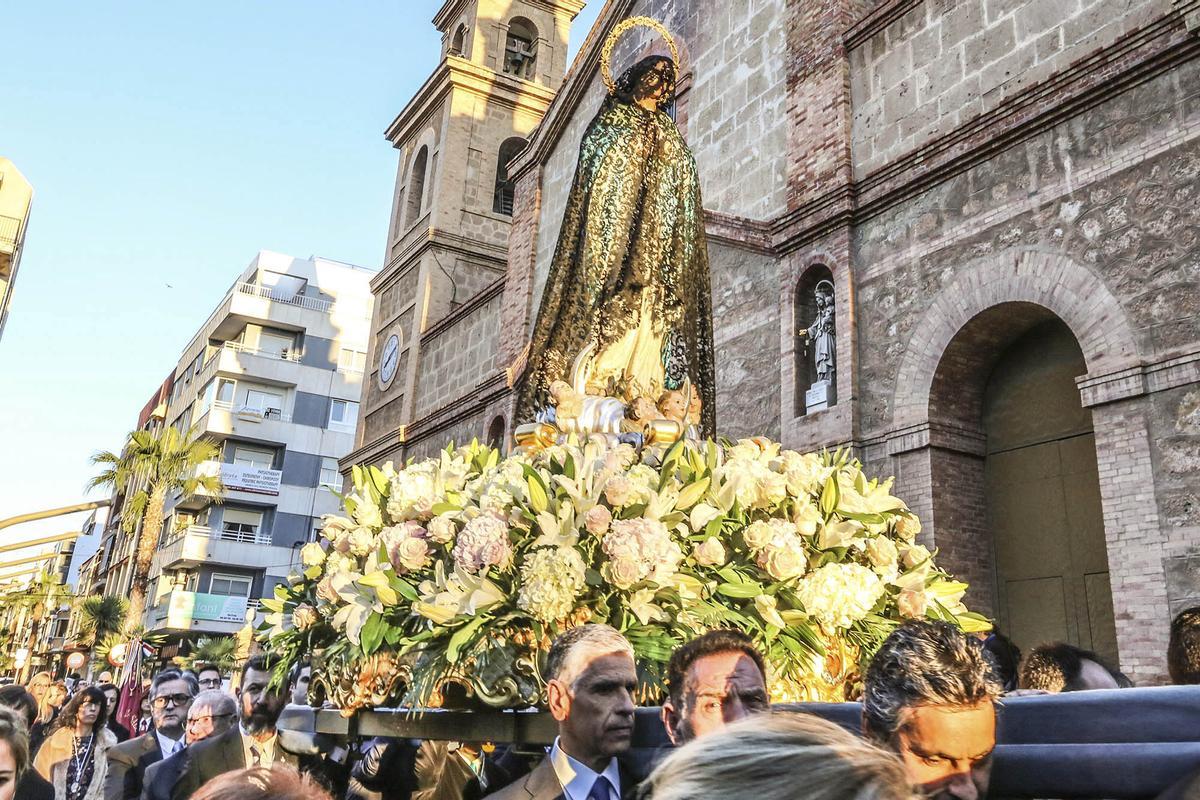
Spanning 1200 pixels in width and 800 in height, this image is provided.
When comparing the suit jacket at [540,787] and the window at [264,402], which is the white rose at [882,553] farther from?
the window at [264,402]

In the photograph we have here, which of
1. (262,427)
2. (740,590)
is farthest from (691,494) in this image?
(262,427)

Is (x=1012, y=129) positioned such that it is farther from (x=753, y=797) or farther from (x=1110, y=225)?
(x=753, y=797)

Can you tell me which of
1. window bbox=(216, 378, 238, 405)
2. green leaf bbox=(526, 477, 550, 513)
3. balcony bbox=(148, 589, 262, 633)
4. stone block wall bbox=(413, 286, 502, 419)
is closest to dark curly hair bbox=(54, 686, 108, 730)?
Result: green leaf bbox=(526, 477, 550, 513)

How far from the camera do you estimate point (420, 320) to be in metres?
21.7

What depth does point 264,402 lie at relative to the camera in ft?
153

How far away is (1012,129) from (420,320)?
48.5 ft

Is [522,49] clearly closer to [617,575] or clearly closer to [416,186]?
[416,186]

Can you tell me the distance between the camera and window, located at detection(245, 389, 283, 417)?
46344mm

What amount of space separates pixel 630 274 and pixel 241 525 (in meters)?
43.1

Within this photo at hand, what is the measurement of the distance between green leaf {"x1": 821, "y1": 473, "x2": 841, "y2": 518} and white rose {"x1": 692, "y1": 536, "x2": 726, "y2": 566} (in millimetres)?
465

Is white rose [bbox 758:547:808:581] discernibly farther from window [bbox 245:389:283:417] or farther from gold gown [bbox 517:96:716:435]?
window [bbox 245:389:283:417]

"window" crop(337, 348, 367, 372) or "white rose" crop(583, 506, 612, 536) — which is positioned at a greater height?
"window" crop(337, 348, 367, 372)

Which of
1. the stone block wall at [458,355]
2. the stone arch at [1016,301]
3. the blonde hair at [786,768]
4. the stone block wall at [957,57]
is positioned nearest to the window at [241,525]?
the stone block wall at [458,355]

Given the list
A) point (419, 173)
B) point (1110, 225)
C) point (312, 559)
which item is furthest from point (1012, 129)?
point (419, 173)
